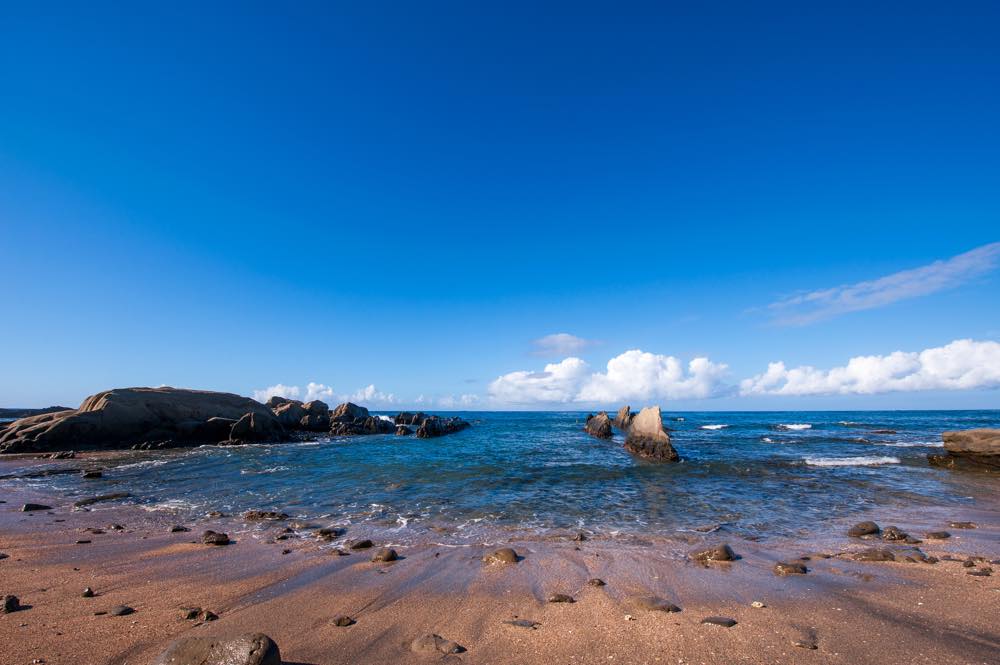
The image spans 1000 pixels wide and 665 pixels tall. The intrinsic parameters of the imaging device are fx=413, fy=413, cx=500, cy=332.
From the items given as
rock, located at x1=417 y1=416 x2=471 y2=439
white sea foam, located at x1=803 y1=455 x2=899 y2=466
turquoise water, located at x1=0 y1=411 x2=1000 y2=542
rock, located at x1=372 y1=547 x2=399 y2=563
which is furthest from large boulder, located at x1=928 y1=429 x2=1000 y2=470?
rock, located at x1=417 y1=416 x2=471 y2=439

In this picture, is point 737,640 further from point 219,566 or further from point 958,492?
point 958,492

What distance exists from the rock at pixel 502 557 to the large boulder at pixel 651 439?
20786 millimetres

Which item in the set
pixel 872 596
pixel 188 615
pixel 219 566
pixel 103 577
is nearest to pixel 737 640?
pixel 872 596

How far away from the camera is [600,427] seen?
1935 inches

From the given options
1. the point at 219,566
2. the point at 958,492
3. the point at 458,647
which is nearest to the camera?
the point at 458,647

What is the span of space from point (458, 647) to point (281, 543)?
7318 mm

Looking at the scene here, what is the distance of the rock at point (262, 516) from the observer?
13.0 metres

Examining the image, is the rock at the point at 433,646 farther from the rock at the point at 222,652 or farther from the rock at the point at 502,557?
the rock at the point at 502,557


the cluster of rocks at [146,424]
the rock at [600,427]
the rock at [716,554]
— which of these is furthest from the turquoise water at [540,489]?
the rock at [600,427]

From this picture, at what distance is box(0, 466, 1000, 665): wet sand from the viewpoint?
17.4ft

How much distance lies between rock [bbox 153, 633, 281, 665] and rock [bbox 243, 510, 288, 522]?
9.49 meters

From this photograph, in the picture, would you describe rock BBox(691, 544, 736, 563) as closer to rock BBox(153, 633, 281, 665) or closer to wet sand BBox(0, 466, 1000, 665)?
wet sand BBox(0, 466, 1000, 665)

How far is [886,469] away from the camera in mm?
23156

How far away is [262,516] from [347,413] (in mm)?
53922
